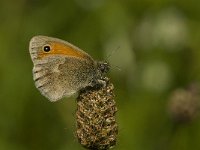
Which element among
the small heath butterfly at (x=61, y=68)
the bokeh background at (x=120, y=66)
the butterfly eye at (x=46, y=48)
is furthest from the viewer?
the bokeh background at (x=120, y=66)

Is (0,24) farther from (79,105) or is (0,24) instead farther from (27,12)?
(79,105)

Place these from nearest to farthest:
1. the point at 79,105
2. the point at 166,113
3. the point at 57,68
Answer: the point at 79,105 → the point at 57,68 → the point at 166,113

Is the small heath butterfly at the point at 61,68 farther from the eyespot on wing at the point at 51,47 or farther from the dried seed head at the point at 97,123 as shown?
the dried seed head at the point at 97,123

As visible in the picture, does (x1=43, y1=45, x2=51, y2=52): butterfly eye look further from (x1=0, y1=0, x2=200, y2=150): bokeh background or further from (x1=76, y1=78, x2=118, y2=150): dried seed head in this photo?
(x1=0, y1=0, x2=200, y2=150): bokeh background

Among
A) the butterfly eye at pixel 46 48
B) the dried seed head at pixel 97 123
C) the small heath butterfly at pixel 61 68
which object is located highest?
the butterfly eye at pixel 46 48

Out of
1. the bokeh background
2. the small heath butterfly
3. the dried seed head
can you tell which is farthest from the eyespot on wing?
the bokeh background

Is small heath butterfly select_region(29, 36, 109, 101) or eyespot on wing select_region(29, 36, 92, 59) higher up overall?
eyespot on wing select_region(29, 36, 92, 59)

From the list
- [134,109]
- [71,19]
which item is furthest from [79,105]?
[71,19]

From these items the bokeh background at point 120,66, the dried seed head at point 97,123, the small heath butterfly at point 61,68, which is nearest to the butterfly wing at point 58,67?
the small heath butterfly at point 61,68
